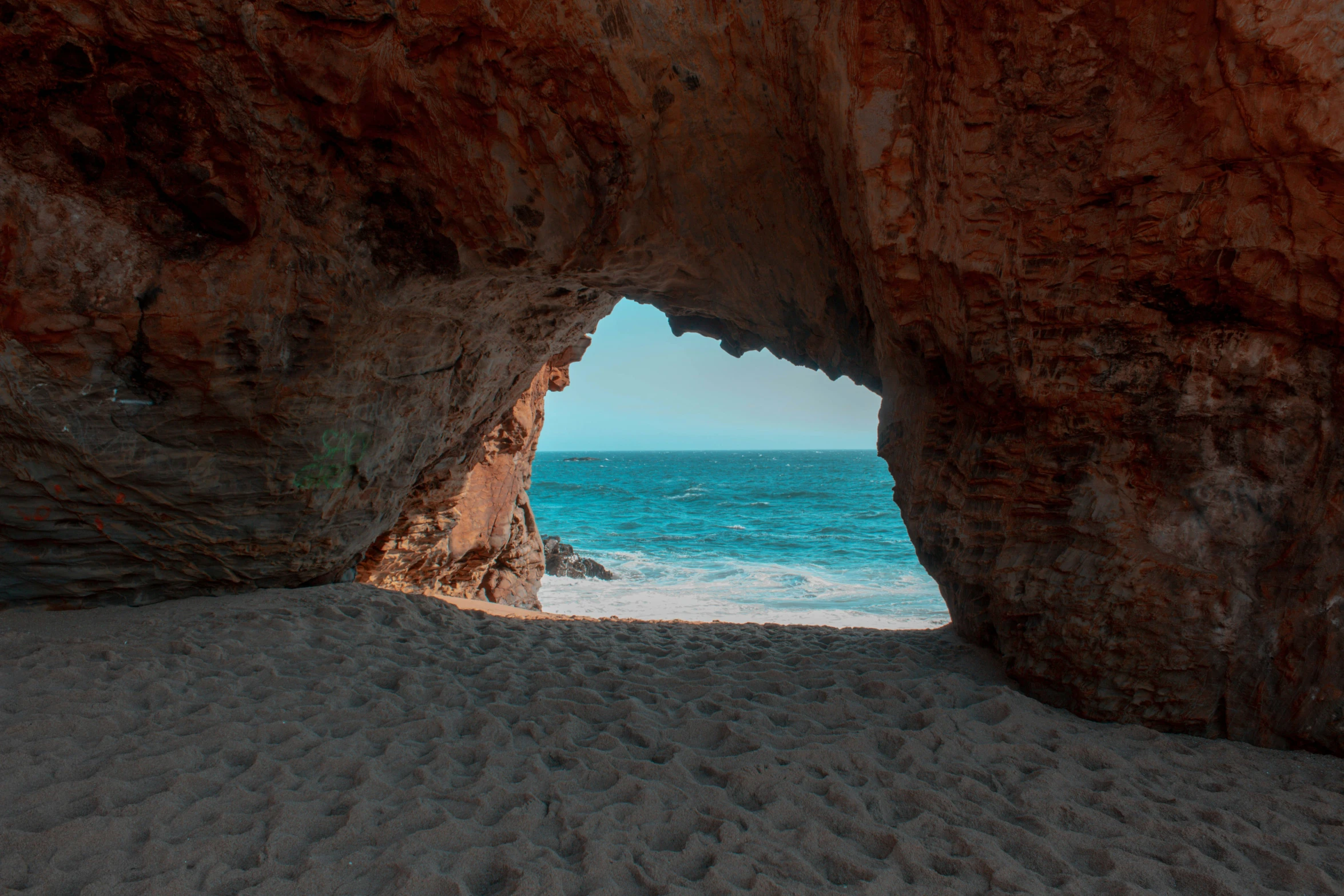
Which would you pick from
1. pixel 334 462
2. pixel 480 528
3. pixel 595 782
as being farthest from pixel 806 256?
pixel 480 528

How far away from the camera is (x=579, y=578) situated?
1856 cm

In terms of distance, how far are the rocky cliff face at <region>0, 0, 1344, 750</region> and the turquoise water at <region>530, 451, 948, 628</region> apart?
8382 millimetres

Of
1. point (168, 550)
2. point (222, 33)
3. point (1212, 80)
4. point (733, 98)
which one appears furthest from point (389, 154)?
point (1212, 80)

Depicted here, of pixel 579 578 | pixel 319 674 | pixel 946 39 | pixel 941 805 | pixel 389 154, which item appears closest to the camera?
pixel 941 805

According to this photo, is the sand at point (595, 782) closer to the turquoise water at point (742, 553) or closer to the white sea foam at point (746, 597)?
the turquoise water at point (742, 553)

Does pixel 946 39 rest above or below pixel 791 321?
above

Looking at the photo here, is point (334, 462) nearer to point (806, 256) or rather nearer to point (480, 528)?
point (480, 528)

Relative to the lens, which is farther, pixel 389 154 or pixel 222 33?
pixel 389 154

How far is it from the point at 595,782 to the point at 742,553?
2101 cm

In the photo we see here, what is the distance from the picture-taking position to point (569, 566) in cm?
1877

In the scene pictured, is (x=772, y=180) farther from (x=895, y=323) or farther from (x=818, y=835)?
(x=818, y=835)

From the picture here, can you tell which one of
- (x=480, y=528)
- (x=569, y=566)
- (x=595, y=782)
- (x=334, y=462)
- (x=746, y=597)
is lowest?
(x=746, y=597)

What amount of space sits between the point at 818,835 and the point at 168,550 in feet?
19.0

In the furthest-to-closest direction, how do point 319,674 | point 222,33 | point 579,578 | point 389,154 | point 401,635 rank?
point 579,578
point 401,635
point 389,154
point 319,674
point 222,33
